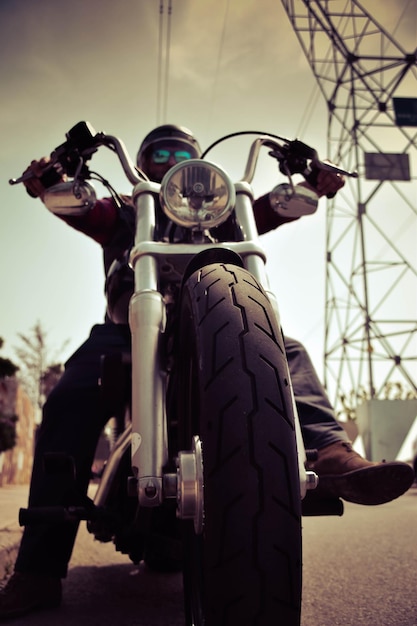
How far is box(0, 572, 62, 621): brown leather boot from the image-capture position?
1797 millimetres

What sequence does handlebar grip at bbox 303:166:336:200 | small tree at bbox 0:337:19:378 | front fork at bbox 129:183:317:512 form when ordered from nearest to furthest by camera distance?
front fork at bbox 129:183:317:512
handlebar grip at bbox 303:166:336:200
small tree at bbox 0:337:19:378

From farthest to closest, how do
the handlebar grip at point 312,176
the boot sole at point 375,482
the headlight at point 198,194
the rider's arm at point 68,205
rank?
the handlebar grip at point 312,176 → the rider's arm at point 68,205 → the headlight at point 198,194 → the boot sole at point 375,482

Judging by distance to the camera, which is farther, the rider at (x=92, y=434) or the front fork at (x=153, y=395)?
the rider at (x=92, y=434)

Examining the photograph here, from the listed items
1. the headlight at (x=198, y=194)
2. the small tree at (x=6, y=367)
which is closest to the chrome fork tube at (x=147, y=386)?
the headlight at (x=198, y=194)

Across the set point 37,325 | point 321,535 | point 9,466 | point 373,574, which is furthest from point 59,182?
point 37,325

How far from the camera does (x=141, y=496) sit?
1228 millimetres

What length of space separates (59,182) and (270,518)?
146 cm

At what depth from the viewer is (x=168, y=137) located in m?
2.48

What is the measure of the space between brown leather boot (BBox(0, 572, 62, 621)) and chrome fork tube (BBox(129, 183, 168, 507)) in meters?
0.82

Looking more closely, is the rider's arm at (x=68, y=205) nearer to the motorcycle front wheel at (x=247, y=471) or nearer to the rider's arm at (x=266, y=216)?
the rider's arm at (x=266, y=216)

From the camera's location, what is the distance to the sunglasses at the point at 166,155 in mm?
2463

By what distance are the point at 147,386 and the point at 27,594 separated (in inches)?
36.7

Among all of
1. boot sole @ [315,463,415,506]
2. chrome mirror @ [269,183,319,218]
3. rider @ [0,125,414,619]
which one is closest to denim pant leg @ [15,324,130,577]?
rider @ [0,125,414,619]

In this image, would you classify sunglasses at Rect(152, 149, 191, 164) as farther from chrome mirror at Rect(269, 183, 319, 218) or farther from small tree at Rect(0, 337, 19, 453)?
small tree at Rect(0, 337, 19, 453)
